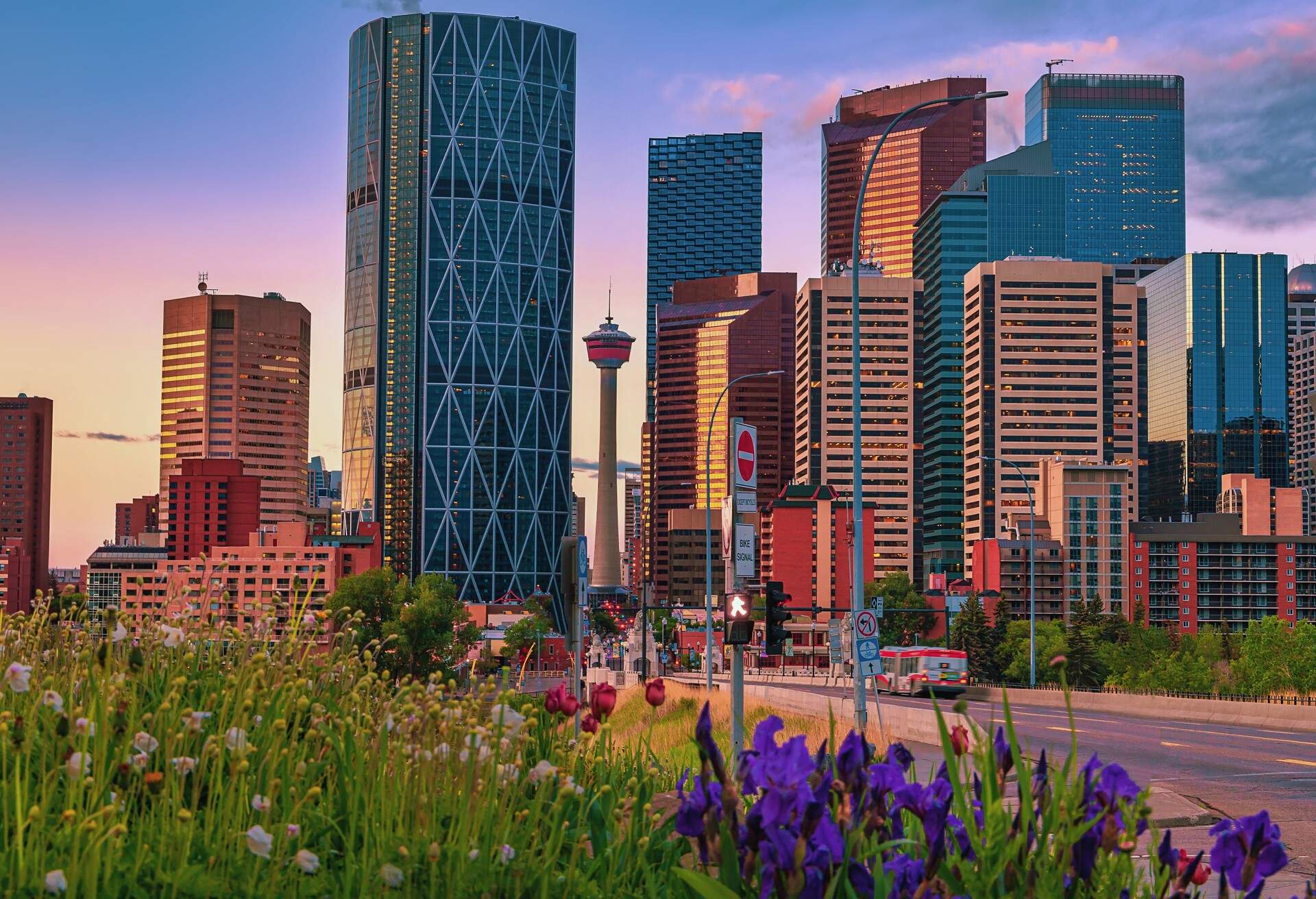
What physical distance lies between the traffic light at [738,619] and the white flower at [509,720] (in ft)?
41.9

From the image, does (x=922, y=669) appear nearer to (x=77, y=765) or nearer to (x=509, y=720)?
(x=509, y=720)

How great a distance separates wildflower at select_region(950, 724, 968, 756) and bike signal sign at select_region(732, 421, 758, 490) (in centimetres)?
1294

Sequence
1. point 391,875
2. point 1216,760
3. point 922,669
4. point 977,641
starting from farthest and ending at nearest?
1. point 977,641
2. point 922,669
3. point 1216,760
4. point 391,875

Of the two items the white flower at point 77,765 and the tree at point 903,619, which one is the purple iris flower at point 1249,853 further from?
the tree at point 903,619

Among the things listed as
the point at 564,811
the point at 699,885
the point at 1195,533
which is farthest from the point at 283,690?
the point at 1195,533

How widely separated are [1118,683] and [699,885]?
437ft

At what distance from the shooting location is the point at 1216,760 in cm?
2489

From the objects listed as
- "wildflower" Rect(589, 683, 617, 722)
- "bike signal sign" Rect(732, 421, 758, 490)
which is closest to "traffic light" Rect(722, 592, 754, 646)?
"bike signal sign" Rect(732, 421, 758, 490)

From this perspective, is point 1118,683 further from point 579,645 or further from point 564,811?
point 564,811

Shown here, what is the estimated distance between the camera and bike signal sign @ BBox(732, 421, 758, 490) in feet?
59.9

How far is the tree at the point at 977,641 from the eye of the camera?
138000 millimetres

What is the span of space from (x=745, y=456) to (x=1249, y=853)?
1500 centimetres

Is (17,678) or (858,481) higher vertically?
(858,481)

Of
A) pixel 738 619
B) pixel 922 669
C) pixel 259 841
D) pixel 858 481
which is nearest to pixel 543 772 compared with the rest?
pixel 259 841
